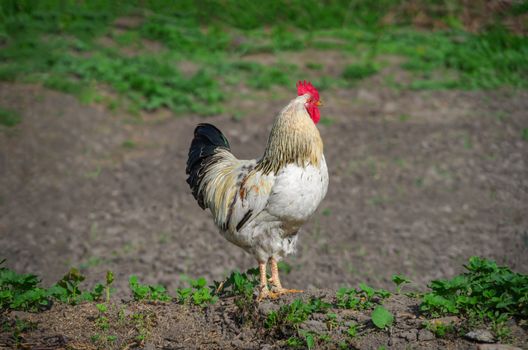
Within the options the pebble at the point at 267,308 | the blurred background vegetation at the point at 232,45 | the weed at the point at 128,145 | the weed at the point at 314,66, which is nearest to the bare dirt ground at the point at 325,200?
the weed at the point at 128,145

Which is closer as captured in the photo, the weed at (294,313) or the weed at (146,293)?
the weed at (294,313)

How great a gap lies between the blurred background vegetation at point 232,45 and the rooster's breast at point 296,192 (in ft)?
18.0

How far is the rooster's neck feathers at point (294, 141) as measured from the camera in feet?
15.3

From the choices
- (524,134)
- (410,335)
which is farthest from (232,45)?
(410,335)

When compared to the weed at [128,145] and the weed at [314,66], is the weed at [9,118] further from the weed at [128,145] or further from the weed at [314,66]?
the weed at [314,66]

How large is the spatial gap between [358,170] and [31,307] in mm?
4960

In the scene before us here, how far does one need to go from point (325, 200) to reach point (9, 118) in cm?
470

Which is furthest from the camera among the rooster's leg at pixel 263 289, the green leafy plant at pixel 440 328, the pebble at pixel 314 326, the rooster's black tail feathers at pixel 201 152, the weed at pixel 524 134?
the weed at pixel 524 134

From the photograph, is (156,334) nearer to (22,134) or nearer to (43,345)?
(43,345)

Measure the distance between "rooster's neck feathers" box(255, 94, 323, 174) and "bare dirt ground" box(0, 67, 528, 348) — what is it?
1.51 m

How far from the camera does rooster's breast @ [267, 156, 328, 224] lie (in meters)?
4.59

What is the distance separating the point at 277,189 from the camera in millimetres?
4656

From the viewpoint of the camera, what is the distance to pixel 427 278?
21.5 ft

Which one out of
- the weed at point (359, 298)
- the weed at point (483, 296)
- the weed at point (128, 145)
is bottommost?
the weed at point (359, 298)
